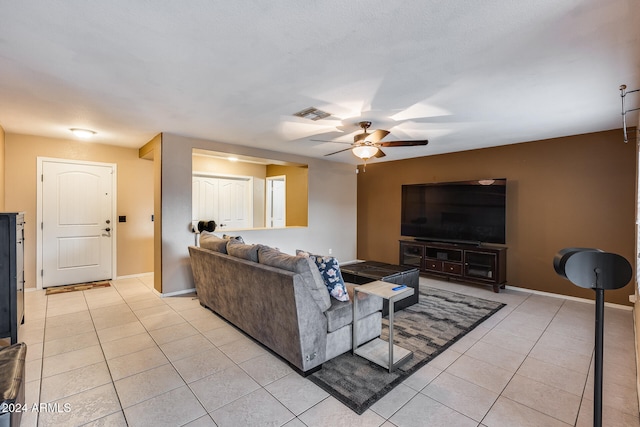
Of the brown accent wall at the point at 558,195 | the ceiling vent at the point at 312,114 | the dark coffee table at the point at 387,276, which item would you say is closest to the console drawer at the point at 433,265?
the brown accent wall at the point at 558,195

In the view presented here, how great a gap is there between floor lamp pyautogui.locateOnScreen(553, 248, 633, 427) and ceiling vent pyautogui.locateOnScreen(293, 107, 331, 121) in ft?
8.49

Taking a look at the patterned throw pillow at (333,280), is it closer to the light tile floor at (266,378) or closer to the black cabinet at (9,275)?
the light tile floor at (266,378)

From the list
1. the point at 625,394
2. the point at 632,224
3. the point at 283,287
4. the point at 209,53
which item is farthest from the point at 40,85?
the point at 632,224

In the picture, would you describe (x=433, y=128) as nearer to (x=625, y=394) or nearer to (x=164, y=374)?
(x=625, y=394)

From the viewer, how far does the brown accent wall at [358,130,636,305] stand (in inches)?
156

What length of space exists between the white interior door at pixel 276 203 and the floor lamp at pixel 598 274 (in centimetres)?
664

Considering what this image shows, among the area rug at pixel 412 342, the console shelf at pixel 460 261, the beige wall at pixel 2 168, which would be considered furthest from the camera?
the console shelf at pixel 460 261

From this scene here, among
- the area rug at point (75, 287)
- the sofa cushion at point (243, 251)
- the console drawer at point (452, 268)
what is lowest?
the area rug at point (75, 287)

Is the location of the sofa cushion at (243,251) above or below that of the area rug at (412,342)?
above

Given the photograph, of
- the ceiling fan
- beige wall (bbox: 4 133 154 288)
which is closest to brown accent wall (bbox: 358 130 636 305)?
the ceiling fan

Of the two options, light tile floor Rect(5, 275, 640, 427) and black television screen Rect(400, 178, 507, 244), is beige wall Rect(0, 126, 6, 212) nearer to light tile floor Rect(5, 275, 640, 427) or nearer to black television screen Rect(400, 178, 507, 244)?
light tile floor Rect(5, 275, 640, 427)

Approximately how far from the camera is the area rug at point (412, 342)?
2152mm

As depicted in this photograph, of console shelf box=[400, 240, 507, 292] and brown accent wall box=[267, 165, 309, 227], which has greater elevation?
brown accent wall box=[267, 165, 309, 227]

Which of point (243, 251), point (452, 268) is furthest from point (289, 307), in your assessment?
point (452, 268)
